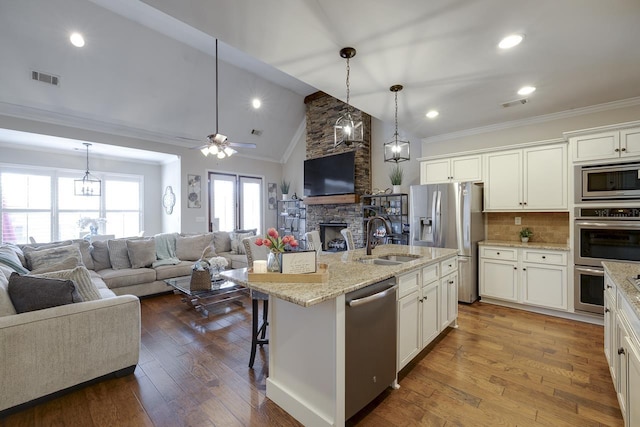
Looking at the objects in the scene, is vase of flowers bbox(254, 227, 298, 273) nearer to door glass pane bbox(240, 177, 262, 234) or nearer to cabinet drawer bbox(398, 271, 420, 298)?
cabinet drawer bbox(398, 271, 420, 298)

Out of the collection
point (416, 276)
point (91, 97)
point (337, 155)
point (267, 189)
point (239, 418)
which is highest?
point (91, 97)

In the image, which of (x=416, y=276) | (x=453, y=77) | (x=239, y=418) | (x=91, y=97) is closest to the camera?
(x=239, y=418)

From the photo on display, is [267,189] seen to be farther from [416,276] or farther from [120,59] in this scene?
[416,276]

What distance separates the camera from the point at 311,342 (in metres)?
1.71

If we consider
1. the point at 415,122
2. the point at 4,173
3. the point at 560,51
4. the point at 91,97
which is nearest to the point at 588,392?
the point at 560,51

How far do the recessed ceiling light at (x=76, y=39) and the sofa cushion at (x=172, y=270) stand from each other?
11.3 feet

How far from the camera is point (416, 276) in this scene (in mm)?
2336

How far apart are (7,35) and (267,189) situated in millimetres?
5379

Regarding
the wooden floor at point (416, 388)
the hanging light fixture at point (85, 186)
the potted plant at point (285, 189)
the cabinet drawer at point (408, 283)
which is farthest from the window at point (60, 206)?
the cabinet drawer at point (408, 283)

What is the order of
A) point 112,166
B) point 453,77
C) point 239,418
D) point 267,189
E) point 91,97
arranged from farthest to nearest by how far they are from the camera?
point 267,189
point 112,166
point 91,97
point 453,77
point 239,418

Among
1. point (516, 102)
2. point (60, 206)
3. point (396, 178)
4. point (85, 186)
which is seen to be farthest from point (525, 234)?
point (60, 206)

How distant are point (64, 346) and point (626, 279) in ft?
12.9

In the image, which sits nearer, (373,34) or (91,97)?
(373,34)

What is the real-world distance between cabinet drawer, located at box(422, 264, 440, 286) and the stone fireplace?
3295 millimetres
